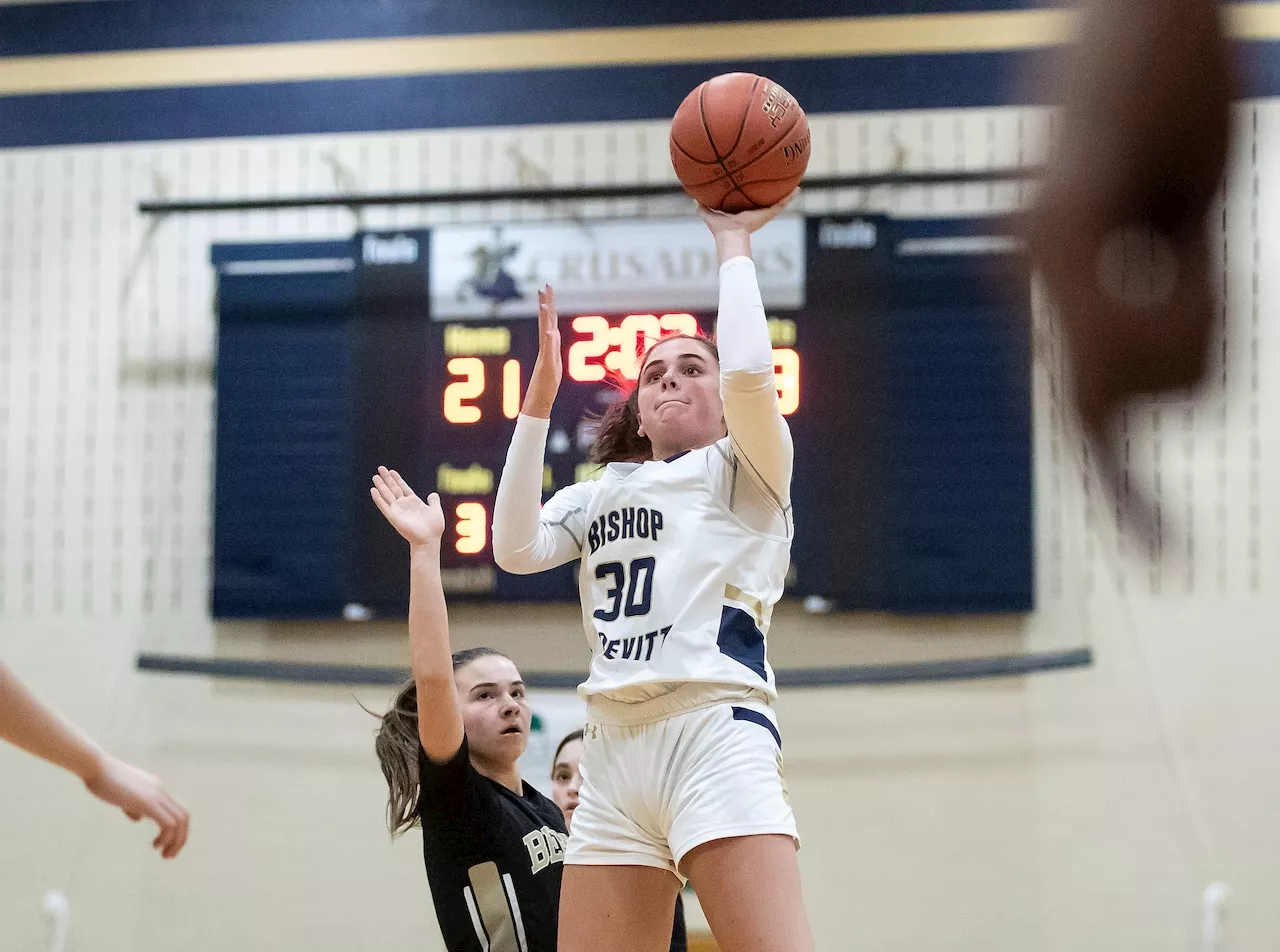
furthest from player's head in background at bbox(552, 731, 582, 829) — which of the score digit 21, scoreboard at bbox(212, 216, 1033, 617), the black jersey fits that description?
the score digit 21

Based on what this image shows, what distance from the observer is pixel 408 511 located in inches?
103

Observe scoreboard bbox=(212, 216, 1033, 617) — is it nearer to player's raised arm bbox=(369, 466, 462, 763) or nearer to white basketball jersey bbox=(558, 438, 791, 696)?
player's raised arm bbox=(369, 466, 462, 763)

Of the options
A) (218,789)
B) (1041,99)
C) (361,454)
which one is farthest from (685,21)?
(1041,99)

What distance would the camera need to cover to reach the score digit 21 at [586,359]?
504 centimetres

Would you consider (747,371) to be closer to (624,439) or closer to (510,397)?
(624,439)

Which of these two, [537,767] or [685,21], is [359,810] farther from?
[685,21]

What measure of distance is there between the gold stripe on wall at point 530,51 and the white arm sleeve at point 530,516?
12.4ft

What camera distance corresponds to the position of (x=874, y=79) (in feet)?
19.1

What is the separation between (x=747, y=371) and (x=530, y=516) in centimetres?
51

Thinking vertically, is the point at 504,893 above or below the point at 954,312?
below

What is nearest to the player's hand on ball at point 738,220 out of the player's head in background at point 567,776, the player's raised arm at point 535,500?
the player's raised arm at point 535,500

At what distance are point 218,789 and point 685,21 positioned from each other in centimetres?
376

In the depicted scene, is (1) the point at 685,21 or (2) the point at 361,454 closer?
(2) the point at 361,454

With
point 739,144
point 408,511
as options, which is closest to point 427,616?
point 408,511
